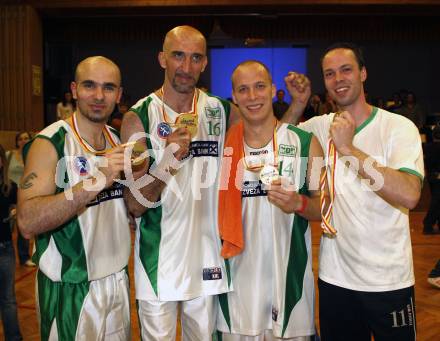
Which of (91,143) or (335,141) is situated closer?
(335,141)

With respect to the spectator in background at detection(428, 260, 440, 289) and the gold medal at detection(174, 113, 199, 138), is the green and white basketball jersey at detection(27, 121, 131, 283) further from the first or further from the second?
the spectator in background at detection(428, 260, 440, 289)

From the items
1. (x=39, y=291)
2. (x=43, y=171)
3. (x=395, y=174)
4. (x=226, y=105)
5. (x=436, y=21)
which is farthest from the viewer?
(x=436, y=21)

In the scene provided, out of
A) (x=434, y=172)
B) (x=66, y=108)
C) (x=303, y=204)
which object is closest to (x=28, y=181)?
(x=303, y=204)

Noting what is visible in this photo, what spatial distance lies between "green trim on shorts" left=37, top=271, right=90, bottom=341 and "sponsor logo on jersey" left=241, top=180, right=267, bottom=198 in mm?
978

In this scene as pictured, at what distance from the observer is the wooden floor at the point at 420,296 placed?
4145mm

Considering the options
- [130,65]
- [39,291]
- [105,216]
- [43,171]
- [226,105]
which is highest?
[130,65]

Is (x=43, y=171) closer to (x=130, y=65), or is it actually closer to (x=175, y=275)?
(x=175, y=275)

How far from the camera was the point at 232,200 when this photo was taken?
103 inches

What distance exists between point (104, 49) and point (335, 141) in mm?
15424

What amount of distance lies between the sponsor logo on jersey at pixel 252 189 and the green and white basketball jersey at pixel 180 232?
0.21 m

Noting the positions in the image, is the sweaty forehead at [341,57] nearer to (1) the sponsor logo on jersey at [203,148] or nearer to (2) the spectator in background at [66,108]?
(1) the sponsor logo on jersey at [203,148]

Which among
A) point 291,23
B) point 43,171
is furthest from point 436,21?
point 43,171

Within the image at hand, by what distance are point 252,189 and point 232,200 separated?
0.13 m

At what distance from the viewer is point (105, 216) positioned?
8.39 feet
